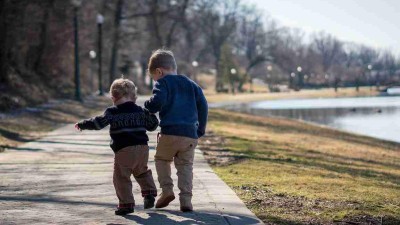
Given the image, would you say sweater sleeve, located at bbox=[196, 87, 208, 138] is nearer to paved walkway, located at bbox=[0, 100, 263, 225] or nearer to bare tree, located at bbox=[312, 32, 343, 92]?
paved walkway, located at bbox=[0, 100, 263, 225]

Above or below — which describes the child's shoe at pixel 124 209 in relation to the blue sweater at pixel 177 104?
below

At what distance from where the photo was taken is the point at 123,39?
4894 cm

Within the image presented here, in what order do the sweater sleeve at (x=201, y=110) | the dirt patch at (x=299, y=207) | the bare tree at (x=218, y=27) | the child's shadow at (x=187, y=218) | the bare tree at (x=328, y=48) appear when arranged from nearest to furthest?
1. the child's shadow at (x=187, y=218)
2. the dirt patch at (x=299, y=207)
3. the sweater sleeve at (x=201, y=110)
4. the bare tree at (x=218, y=27)
5. the bare tree at (x=328, y=48)

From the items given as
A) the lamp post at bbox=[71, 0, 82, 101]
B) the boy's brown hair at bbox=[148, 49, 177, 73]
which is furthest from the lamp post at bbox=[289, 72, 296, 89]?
the boy's brown hair at bbox=[148, 49, 177, 73]

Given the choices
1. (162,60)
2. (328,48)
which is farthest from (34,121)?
(328,48)

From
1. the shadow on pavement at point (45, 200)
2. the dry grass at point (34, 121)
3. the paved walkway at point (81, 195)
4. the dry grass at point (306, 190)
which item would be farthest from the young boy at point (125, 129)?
the dry grass at point (34, 121)

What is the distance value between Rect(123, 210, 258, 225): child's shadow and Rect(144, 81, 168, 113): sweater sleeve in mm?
912

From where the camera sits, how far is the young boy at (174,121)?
18.7ft

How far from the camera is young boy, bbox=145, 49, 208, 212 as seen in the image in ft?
18.7

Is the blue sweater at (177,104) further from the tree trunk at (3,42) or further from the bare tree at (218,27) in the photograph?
the bare tree at (218,27)

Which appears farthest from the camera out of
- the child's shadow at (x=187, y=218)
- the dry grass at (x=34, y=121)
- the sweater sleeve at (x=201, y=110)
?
the dry grass at (x=34, y=121)

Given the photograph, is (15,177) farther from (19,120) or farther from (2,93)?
(2,93)

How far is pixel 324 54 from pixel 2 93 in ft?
423

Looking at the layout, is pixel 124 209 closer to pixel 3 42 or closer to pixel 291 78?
pixel 3 42
